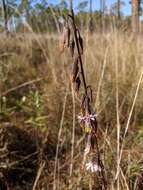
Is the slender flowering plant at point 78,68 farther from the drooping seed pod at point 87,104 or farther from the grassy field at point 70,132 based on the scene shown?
the grassy field at point 70,132

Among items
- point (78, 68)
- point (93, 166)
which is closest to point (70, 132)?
point (93, 166)

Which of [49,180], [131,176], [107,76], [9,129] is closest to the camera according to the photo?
[131,176]

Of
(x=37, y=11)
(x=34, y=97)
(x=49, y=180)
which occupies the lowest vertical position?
(x=49, y=180)

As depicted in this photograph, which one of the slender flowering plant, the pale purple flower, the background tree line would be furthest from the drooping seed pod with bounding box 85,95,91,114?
the background tree line

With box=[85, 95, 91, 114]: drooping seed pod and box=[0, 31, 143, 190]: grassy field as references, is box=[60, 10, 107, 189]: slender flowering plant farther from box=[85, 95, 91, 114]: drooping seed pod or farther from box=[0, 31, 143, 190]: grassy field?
box=[0, 31, 143, 190]: grassy field

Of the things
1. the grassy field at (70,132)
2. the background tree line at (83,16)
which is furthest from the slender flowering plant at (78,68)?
the background tree line at (83,16)

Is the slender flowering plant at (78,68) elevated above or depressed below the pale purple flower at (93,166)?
above

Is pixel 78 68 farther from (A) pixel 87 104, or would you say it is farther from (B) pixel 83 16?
(B) pixel 83 16

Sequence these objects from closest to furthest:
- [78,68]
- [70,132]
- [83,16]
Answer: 1. [78,68]
2. [70,132]
3. [83,16]

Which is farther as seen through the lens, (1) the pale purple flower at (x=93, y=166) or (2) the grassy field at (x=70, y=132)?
(2) the grassy field at (x=70, y=132)

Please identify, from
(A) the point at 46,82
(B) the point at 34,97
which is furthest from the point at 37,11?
(B) the point at 34,97

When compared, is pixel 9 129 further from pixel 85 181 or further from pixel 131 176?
pixel 131 176
